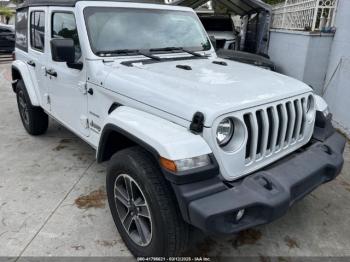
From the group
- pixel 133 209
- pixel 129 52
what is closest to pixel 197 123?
pixel 133 209

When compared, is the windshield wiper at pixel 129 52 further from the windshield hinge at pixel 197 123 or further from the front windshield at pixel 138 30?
the windshield hinge at pixel 197 123

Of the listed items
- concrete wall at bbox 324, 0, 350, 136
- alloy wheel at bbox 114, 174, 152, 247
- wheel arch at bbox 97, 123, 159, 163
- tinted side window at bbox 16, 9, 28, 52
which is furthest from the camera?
concrete wall at bbox 324, 0, 350, 136

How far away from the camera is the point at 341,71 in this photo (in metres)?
5.71

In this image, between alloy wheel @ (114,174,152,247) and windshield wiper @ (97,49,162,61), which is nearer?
alloy wheel @ (114,174,152,247)

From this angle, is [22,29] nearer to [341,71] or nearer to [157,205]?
[157,205]

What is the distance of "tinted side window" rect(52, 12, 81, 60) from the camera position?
10.9ft

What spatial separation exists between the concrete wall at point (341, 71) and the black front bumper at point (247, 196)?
3.39 meters

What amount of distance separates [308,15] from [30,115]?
558 centimetres

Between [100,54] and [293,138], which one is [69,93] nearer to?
[100,54]

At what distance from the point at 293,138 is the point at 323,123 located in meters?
0.50

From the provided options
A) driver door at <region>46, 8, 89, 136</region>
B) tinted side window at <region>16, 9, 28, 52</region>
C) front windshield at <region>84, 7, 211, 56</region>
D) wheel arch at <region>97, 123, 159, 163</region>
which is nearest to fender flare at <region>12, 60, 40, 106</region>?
tinted side window at <region>16, 9, 28, 52</region>

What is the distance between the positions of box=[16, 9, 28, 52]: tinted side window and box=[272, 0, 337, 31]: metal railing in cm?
499

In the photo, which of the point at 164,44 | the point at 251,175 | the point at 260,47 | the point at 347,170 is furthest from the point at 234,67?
the point at 260,47

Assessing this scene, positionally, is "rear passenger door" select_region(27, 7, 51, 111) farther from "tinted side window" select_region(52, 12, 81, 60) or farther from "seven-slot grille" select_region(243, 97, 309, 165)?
"seven-slot grille" select_region(243, 97, 309, 165)
